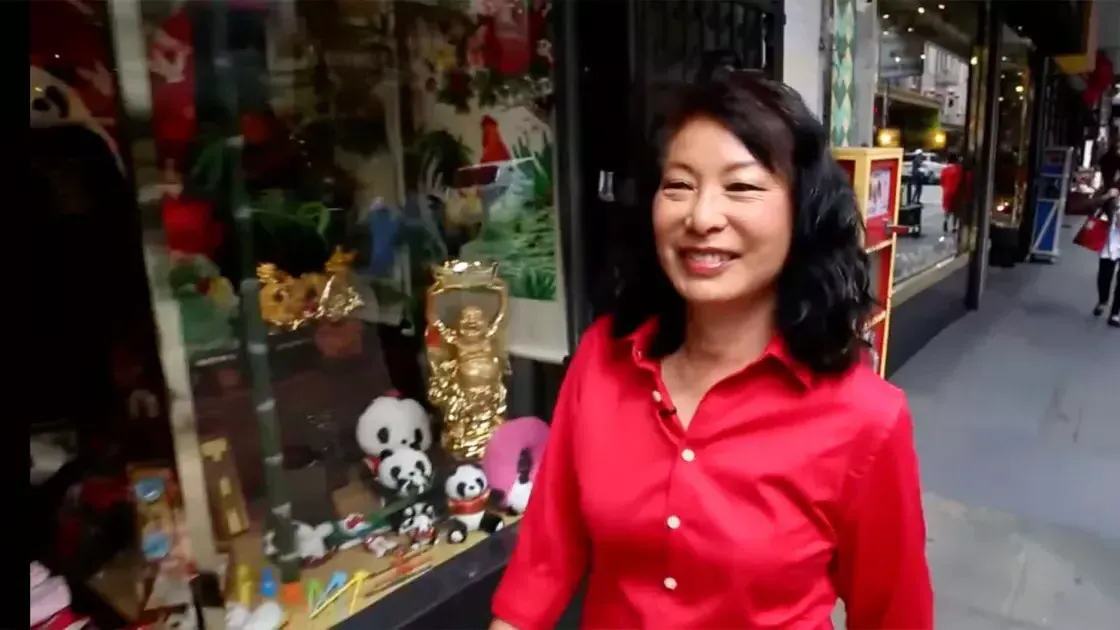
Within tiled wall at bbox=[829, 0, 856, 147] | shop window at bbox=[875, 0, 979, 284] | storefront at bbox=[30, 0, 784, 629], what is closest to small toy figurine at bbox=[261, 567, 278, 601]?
storefront at bbox=[30, 0, 784, 629]

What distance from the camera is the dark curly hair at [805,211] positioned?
3.31ft

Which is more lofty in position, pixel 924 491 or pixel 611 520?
pixel 611 520

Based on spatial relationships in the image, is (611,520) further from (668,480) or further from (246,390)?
(246,390)

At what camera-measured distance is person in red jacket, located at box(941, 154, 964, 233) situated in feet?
19.7

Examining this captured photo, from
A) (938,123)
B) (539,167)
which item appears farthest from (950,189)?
(539,167)

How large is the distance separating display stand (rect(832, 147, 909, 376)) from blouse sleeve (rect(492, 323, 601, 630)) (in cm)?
186

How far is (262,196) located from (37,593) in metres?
0.97

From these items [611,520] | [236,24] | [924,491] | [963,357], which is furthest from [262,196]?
[963,357]

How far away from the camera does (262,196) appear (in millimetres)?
2010

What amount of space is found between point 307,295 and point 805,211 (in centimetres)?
145

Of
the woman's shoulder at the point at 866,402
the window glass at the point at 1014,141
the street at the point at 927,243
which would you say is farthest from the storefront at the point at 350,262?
the window glass at the point at 1014,141

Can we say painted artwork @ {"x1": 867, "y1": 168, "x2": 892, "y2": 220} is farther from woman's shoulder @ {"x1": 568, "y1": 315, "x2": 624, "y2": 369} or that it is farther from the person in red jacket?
the person in red jacket

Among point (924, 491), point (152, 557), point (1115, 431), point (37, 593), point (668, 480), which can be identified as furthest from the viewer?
point (1115, 431)

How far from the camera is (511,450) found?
94.1 inches
